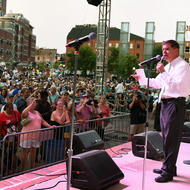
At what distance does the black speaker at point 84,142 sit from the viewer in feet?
16.5

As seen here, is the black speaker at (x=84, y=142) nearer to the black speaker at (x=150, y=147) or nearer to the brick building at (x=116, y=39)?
the black speaker at (x=150, y=147)

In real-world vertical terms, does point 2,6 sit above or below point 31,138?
above

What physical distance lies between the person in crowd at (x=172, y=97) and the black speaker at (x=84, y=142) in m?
1.53

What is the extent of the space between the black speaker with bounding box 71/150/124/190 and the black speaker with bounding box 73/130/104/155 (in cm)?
111

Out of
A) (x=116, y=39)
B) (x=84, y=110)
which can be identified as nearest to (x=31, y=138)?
(x=84, y=110)

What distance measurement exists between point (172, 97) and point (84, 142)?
1937 millimetres

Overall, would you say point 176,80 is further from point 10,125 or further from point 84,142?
point 10,125

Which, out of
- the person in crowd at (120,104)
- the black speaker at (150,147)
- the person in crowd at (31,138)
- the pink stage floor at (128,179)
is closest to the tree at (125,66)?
the person in crowd at (120,104)

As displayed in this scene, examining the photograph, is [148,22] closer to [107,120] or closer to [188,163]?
[107,120]

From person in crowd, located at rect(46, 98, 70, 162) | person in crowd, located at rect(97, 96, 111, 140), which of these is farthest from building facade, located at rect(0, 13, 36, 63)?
person in crowd, located at rect(46, 98, 70, 162)

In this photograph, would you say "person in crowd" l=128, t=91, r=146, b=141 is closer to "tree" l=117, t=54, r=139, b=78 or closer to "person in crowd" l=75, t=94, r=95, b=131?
"person in crowd" l=75, t=94, r=95, b=131

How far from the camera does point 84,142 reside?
5.08m

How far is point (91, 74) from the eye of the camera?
3014 inches

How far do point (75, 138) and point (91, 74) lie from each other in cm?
7175
